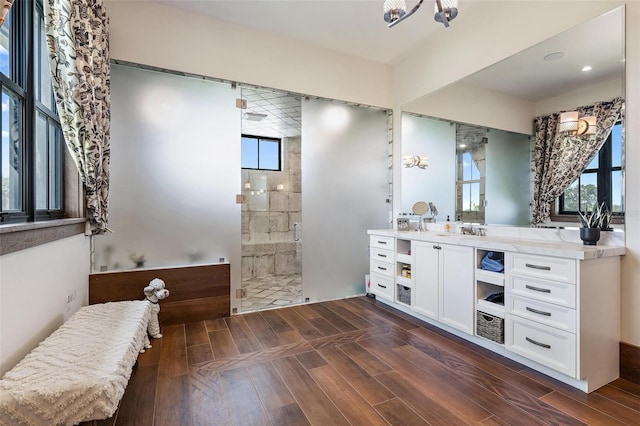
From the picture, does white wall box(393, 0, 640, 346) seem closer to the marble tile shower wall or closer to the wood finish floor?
the wood finish floor

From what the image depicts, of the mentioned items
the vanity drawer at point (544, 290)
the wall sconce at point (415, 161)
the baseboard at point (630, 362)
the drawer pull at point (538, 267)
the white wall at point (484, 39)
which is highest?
the white wall at point (484, 39)

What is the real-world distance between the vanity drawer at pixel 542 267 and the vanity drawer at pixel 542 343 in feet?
1.07

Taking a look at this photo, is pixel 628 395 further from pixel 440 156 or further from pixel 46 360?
pixel 46 360

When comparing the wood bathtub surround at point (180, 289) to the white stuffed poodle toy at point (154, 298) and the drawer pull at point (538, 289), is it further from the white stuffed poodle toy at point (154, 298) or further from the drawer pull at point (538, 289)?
the drawer pull at point (538, 289)

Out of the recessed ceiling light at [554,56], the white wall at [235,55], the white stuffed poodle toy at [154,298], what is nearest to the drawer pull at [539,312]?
the recessed ceiling light at [554,56]

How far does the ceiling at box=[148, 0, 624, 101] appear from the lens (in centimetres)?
217

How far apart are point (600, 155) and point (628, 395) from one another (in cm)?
Result: 156

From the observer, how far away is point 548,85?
2.49m

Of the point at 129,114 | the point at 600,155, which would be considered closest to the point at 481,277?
the point at 600,155

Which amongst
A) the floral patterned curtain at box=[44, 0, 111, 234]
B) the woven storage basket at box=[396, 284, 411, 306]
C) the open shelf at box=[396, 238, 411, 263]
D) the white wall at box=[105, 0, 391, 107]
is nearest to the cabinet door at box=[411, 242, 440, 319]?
the woven storage basket at box=[396, 284, 411, 306]

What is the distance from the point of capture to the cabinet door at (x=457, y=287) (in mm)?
2510

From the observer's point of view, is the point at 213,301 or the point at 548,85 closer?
the point at 548,85

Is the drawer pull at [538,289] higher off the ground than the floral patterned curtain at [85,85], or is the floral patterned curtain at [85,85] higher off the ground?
the floral patterned curtain at [85,85]

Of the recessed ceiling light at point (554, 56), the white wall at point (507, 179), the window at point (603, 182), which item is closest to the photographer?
the window at point (603, 182)
